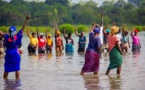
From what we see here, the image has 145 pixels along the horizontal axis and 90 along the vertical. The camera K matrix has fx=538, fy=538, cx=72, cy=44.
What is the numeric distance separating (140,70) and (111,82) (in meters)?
3.32

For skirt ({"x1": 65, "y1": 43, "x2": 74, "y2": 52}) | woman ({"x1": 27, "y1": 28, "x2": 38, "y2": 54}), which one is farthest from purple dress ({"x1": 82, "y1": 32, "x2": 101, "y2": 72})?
skirt ({"x1": 65, "y1": 43, "x2": 74, "y2": 52})

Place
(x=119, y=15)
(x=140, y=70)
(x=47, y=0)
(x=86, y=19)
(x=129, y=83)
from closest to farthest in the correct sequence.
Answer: (x=129, y=83) < (x=140, y=70) < (x=119, y=15) < (x=86, y=19) < (x=47, y=0)

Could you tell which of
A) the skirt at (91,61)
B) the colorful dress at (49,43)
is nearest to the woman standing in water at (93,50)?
the skirt at (91,61)

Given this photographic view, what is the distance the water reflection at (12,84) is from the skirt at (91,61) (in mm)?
2033

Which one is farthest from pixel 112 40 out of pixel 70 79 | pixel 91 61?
pixel 70 79

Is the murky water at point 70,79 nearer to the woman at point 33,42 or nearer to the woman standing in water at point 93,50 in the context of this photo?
the woman standing in water at point 93,50

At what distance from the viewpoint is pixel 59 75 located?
611 inches

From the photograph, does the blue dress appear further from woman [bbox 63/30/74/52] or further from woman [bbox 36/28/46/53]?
woman [bbox 63/30/74/52]

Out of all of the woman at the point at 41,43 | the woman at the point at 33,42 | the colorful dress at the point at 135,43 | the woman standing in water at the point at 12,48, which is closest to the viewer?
the woman standing in water at the point at 12,48

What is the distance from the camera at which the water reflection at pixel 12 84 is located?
12.8m

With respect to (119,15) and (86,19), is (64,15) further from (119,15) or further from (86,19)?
(119,15)

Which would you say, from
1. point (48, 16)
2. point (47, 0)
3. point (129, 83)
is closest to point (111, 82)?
point (129, 83)

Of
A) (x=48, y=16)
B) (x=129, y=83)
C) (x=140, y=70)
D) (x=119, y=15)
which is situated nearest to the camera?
(x=129, y=83)

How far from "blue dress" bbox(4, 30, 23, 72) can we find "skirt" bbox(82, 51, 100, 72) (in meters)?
2.07
